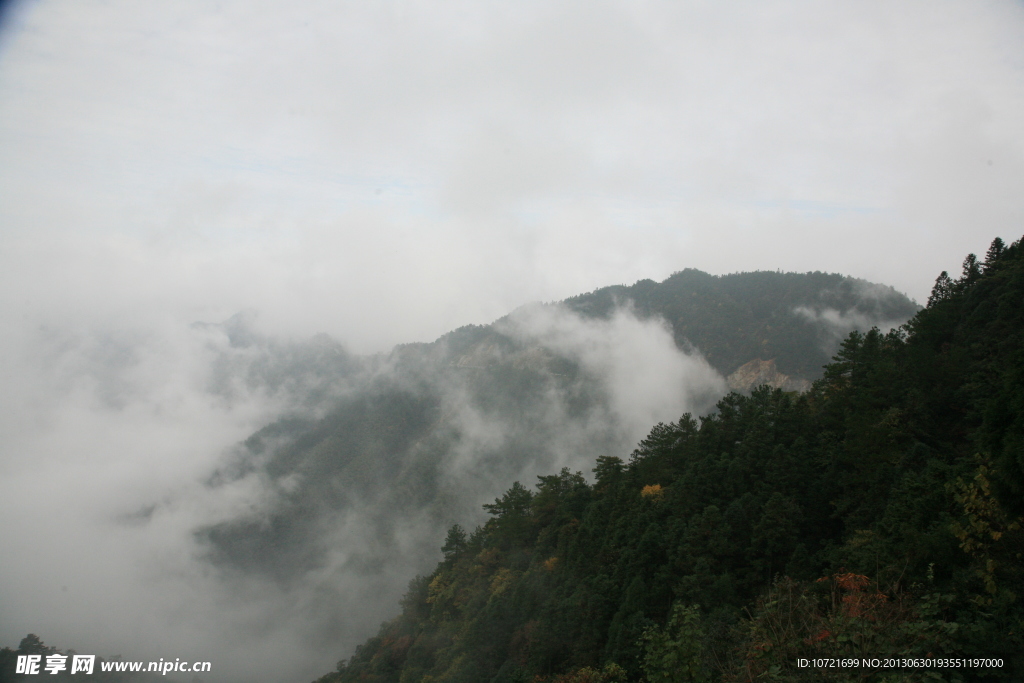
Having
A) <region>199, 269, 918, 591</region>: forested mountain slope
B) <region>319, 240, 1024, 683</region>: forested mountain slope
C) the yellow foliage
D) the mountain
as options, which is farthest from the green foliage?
<region>199, 269, 918, 591</region>: forested mountain slope

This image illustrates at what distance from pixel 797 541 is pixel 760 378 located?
396ft

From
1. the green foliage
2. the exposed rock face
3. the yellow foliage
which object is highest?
the exposed rock face

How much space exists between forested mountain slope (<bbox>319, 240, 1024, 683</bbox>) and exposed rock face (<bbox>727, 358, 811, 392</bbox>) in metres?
94.6

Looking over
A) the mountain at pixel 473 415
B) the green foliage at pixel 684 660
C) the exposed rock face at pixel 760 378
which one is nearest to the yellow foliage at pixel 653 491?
the green foliage at pixel 684 660

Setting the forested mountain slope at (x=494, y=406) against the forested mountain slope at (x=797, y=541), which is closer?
the forested mountain slope at (x=797, y=541)

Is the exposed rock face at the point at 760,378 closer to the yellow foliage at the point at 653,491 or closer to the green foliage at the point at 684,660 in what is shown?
the yellow foliage at the point at 653,491

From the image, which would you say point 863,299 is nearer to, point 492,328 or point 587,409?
point 587,409

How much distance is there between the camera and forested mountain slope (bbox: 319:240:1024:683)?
421 inches

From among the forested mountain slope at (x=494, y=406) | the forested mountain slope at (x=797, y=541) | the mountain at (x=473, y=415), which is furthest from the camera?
the forested mountain slope at (x=494, y=406)

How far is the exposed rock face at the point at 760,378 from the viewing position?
120562 millimetres

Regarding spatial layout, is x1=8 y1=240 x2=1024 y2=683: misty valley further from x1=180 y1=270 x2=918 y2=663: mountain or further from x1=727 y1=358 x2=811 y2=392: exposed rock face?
x1=727 y1=358 x2=811 y2=392: exposed rock face

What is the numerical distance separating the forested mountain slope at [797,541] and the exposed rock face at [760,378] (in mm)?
94596

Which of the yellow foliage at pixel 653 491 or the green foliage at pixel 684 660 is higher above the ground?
the yellow foliage at pixel 653 491

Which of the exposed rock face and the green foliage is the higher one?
the exposed rock face
